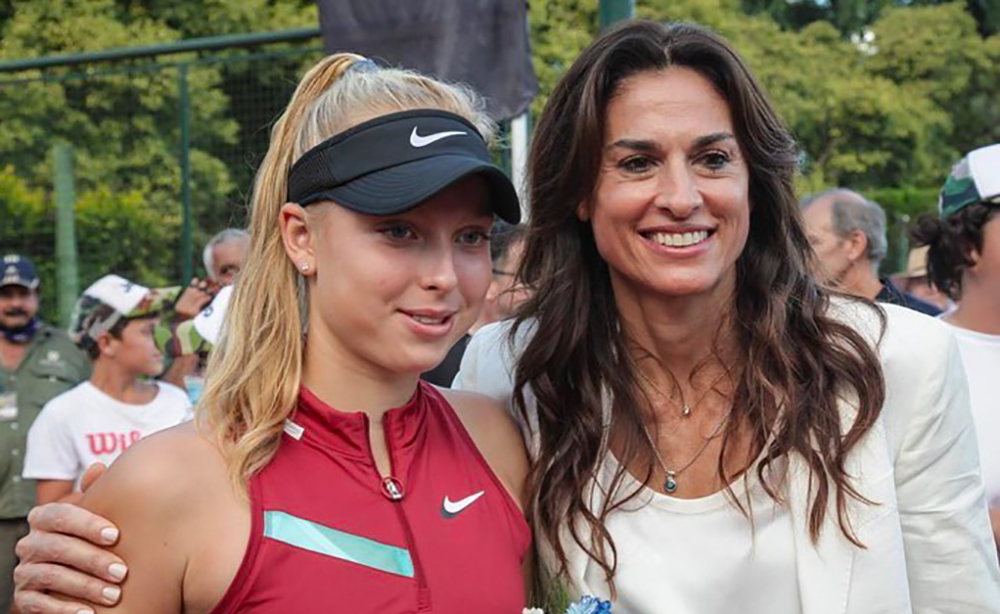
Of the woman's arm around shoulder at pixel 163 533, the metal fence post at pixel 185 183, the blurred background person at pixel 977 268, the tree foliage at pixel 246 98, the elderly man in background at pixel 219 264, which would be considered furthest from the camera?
the tree foliage at pixel 246 98

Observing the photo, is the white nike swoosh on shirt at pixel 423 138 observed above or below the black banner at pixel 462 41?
below

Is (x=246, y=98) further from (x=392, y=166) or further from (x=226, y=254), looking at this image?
(x=392, y=166)

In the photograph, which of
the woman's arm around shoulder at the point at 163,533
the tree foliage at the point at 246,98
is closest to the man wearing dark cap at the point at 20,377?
the tree foliage at the point at 246,98

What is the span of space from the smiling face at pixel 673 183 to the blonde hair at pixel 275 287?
401mm

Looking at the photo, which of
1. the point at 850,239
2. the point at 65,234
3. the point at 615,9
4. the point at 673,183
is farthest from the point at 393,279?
the point at 65,234

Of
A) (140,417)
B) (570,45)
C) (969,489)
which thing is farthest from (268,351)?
(570,45)

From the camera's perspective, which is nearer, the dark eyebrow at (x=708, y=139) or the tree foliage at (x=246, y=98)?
the dark eyebrow at (x=708, y=139)

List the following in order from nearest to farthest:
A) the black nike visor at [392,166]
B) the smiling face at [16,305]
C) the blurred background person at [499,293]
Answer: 1. the black nike visor at [392,166]
2. the blurred background person at [499,293]
3. the smiling face at [16,305]

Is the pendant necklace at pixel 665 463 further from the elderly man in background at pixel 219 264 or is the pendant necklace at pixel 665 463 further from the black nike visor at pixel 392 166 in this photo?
the elderly man in background at pixel 219 264

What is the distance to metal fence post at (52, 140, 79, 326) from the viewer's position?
33.3 ft

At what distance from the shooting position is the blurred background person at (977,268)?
3.68 metres

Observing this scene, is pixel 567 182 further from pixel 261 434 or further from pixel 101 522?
pixel 101 522

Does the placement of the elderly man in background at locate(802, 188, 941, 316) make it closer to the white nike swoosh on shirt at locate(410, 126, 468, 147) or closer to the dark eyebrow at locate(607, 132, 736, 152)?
the dark eyebrow at locate(607, 132, 736, 152)

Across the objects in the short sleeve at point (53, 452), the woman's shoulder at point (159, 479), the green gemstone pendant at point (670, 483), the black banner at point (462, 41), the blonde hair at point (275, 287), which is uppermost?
the black banner at point (462, 41)
